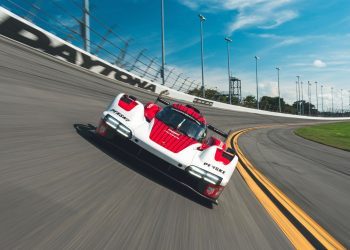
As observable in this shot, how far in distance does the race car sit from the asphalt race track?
0.88ft

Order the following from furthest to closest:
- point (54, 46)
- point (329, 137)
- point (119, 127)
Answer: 1. point (329, 137)
2. point (54, 46)
3. point (119, 127)

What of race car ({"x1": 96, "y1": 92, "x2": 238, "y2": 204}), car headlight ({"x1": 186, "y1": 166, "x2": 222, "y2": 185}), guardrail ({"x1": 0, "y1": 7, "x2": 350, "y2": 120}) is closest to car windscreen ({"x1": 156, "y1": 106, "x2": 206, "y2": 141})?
race car ({"x1": 96, "y1": 92, "x2": 238, "y2": 204})

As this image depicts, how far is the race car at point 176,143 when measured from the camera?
4805 millimetres

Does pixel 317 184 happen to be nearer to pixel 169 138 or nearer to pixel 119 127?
pixel 169 138

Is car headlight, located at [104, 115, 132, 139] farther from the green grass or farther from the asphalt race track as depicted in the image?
the green grass

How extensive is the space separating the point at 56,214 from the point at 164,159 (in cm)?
215

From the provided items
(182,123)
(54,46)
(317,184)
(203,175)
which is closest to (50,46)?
(54,46)

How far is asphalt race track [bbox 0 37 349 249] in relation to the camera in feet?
8.80

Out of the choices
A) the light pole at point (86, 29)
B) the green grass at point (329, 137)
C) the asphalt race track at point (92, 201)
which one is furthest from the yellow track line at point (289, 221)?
the light pole at point (86, 29)

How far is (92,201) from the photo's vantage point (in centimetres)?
344

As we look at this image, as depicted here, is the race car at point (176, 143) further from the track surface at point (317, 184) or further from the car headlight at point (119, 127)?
the track surface at point (317, 184)

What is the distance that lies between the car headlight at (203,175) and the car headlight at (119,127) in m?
1.09

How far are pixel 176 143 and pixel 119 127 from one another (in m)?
0.96

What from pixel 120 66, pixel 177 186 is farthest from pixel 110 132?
pixel 120 66
